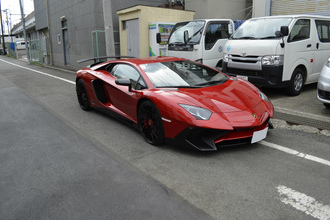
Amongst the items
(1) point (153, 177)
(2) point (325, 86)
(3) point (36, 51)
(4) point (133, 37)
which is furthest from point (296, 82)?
(3) point (36, 51)

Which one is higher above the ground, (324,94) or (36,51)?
(36,51)

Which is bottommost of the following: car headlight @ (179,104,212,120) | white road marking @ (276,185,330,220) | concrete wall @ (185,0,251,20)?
white road marking @ (276,185,330,220)

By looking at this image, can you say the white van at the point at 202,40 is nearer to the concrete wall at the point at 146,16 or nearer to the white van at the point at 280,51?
the white van at the point at 280,51

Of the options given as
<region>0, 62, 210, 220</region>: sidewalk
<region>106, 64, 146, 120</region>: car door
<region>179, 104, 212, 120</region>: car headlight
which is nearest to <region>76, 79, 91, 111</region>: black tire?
<region>106, 64, 146, 120</region>: car door

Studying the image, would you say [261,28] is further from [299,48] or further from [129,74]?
[129,74]

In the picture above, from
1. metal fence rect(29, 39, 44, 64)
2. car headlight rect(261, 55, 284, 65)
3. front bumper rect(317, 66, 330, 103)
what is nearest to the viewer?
front bumper rect(317, 66, 330, 103)

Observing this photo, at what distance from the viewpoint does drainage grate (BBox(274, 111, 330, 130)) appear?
194 inches

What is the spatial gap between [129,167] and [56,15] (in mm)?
18982

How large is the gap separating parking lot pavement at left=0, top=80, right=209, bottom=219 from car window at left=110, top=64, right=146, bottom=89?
1.18 m

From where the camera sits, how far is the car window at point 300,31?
6.74m

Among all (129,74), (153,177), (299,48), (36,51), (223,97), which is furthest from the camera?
(36,51)

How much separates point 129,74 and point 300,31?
4.57 meters

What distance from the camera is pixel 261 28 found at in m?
7.09

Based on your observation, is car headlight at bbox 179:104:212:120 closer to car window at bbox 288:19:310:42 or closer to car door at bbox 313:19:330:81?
car window at bbox 288:19:310:42
